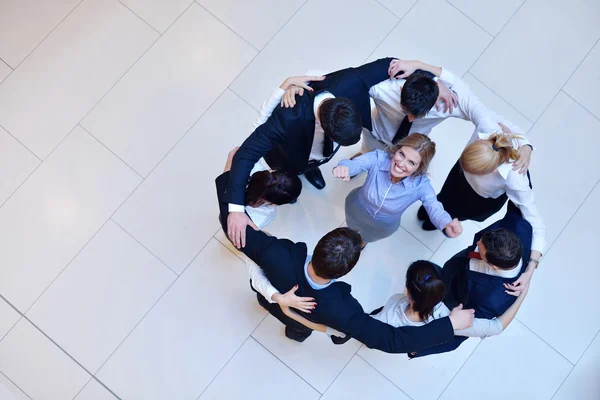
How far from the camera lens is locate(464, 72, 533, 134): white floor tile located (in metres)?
3.42

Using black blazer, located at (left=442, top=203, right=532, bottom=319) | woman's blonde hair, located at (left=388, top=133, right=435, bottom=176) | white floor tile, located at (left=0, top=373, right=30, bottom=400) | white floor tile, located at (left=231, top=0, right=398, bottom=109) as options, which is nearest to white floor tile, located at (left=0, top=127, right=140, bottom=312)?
white floor tile, located at (left=0, top=373, right=30, bottom=400)

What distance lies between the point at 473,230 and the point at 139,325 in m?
2.07

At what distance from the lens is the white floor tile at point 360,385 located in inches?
116

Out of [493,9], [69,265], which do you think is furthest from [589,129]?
[69,265]

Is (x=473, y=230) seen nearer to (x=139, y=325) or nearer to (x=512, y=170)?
(x=512, y=170)

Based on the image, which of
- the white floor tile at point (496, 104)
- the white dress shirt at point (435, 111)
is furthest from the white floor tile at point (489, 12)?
the white dress shirt at point (435, 111)

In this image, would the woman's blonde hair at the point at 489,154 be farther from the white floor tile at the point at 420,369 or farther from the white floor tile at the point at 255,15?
the white floor tile at the point at 255,15

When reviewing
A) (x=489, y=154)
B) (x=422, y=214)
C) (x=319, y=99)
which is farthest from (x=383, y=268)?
(x=319, y=99)

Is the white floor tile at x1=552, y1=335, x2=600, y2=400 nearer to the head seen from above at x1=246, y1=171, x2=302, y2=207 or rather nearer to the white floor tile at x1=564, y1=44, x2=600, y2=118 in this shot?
the white floor tile at x1=564, y1=44, x2=600, y2=118

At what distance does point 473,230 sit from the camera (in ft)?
10.5

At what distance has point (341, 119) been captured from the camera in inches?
85.1

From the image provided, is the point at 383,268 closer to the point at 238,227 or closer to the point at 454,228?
the point at 454,228

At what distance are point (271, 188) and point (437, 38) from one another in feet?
6.28

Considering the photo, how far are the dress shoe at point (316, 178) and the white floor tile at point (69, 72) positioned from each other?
1.40 meters
